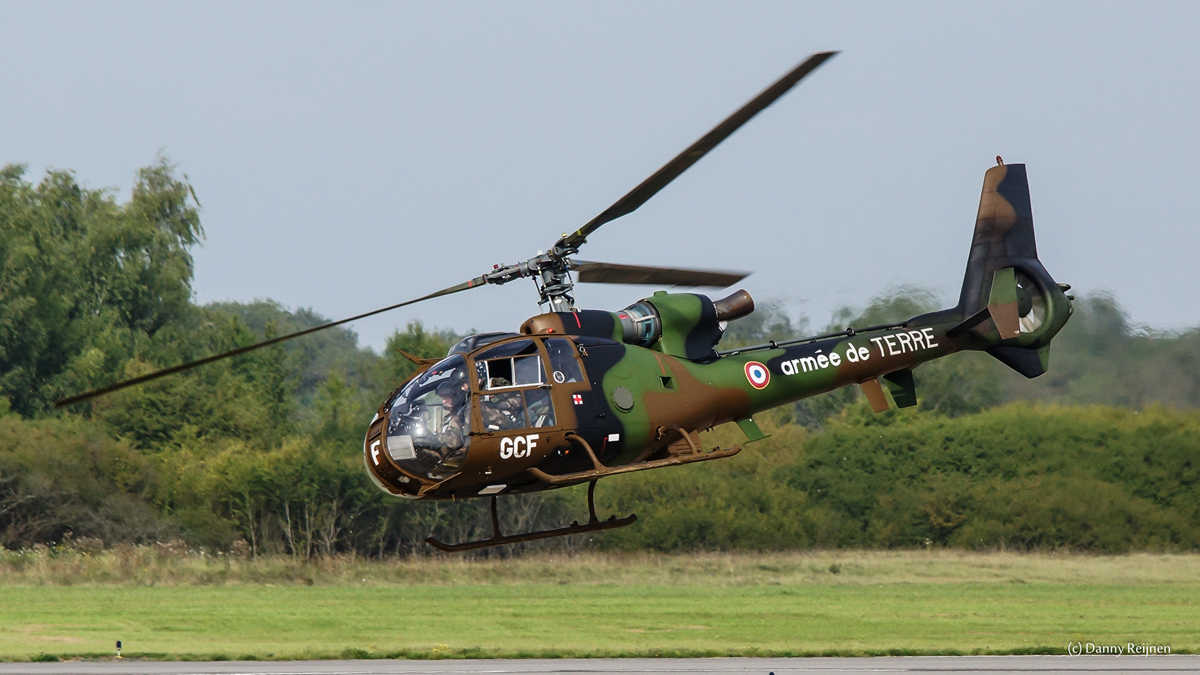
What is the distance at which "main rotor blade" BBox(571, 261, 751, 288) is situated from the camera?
1563cm

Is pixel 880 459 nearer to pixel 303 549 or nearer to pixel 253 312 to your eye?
pixel 303 549

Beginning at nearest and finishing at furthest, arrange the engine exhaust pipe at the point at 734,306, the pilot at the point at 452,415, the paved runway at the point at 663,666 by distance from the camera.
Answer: the pilot at the point at 452,415 → the engine exhaust pipe at the point at 734,306 → the paved runway at the point at 663,666

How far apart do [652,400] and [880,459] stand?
2451 centimetres

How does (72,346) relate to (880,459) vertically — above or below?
above

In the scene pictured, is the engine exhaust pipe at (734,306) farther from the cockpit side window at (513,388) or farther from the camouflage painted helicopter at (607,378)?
the cockpit side window at (513,388)

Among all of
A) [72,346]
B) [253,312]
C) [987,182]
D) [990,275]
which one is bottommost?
[990,275]

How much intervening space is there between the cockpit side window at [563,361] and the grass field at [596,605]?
8.08 m

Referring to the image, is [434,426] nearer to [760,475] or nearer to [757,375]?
[757,375]

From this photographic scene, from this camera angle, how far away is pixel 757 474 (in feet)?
129

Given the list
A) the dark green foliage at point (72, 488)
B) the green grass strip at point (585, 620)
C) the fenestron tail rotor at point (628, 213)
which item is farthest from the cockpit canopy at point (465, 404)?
the dark green foliage at point (72, 488)

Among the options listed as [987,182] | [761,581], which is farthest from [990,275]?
[761,581]

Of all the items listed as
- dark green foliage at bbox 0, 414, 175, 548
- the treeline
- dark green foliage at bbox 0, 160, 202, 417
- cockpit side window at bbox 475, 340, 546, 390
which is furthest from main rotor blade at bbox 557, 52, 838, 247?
dark green foliage at bbox 0, 160, 202, 417

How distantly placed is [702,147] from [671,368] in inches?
139

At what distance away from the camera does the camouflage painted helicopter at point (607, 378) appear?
14312 millimetres
